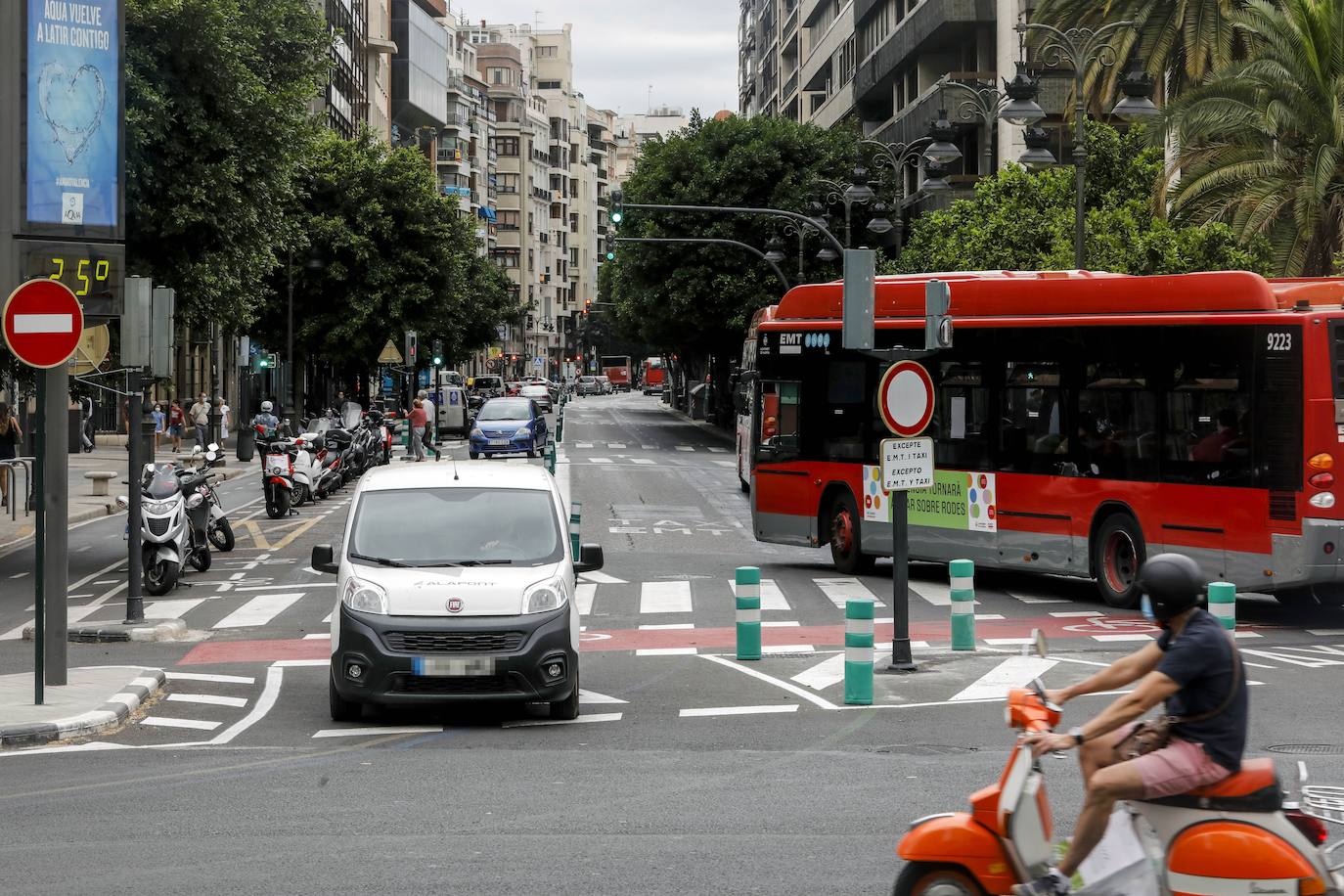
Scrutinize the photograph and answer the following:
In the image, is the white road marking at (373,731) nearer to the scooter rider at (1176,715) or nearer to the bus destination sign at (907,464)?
the bus destination sign at (907,464)

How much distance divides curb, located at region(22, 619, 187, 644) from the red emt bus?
8769 millimetres

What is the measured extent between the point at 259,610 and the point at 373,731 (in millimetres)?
7474

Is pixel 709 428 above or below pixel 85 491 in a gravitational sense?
above

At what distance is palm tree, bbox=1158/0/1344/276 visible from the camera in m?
28.0

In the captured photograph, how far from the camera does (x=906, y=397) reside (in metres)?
15.2

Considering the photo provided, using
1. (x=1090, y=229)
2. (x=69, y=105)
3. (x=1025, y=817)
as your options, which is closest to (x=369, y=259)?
(x=1090, y=229)

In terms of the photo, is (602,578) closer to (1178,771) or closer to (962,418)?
(962,418)

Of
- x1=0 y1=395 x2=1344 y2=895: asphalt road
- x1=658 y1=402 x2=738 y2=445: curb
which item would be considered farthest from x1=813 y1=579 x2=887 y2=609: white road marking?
x1=658 y1=402 x2=738 y2=445: curb

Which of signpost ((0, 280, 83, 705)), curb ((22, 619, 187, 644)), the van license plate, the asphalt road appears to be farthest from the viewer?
curb ((22, 619, 187, 644))

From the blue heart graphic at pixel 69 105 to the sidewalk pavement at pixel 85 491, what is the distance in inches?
158

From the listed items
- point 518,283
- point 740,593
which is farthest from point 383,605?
point 518,283

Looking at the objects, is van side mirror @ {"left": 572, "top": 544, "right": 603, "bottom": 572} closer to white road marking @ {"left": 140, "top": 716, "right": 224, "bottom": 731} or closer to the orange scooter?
white road marking @ {"left": 140, "top": 716, "right": 224, "bottom": 731}

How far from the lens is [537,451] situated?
50219 millimetres

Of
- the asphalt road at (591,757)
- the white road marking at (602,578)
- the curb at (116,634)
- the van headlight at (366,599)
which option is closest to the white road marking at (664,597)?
the asphalt road at (591,757)
